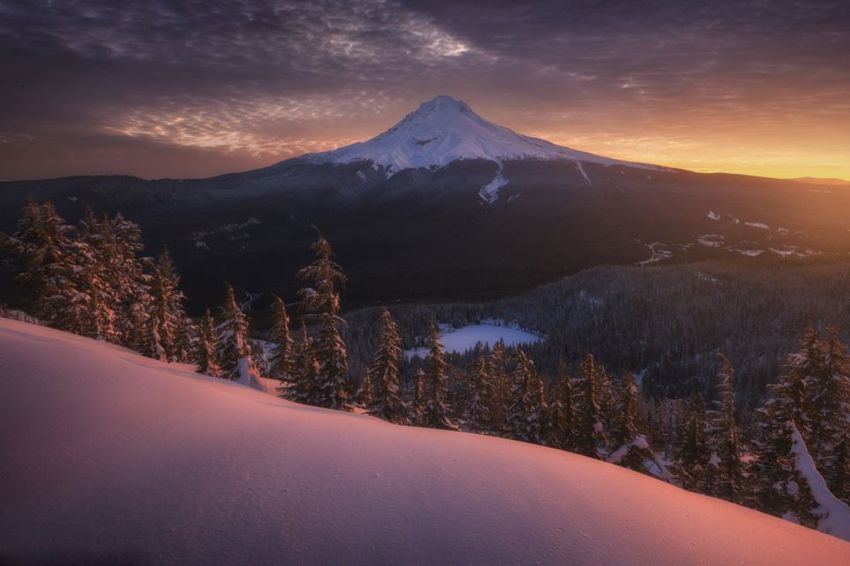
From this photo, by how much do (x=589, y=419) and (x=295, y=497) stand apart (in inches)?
866

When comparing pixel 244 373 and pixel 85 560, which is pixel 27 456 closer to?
pixel 85 560

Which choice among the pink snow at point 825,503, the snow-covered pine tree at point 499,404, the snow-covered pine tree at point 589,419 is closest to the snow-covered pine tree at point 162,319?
the snow-covered pine tree at point 499,404

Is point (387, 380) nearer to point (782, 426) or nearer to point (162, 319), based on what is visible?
point (162, 319)

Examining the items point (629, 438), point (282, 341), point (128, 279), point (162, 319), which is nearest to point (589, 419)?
point (629, 438)

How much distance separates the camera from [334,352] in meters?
22.4

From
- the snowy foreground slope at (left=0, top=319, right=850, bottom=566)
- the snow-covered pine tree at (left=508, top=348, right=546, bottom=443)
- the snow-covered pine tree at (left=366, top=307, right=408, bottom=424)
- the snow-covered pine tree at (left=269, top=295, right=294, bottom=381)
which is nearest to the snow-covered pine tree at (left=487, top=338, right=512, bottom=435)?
the snow-covered pine tree at (left=508, top=348, right=546, bottom=443)

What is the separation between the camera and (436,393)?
2745 cm

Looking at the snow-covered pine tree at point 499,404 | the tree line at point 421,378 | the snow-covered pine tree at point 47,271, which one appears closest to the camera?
the tree line at point 421,378

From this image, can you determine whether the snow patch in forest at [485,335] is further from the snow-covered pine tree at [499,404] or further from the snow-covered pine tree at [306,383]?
the snow-covered pine tree at [306,383]

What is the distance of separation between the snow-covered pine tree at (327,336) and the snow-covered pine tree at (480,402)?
11.9 m

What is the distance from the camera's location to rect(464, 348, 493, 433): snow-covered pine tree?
1205 inches

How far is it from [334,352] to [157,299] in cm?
1214

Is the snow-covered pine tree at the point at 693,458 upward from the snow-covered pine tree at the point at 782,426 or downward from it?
downward

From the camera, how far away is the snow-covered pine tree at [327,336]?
20.3 metres
